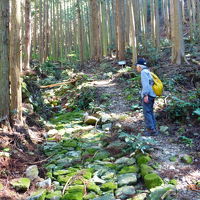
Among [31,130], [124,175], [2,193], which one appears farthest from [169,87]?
[2,193]

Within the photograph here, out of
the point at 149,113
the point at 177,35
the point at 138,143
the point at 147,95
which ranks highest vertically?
the point at 177,35

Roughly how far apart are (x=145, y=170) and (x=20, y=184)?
1977 millimetres

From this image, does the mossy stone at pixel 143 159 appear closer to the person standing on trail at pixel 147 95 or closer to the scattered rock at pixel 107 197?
the scattered rock at pixel 107 197

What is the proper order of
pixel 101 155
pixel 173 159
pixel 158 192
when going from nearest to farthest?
pixel 158 192 < pixel 173 159 < pixel 101 155

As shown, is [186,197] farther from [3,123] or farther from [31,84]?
[31,84]

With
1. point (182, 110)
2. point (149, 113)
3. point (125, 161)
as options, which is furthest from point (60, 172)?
point (182, 110)

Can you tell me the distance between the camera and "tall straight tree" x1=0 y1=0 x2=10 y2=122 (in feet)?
17.9

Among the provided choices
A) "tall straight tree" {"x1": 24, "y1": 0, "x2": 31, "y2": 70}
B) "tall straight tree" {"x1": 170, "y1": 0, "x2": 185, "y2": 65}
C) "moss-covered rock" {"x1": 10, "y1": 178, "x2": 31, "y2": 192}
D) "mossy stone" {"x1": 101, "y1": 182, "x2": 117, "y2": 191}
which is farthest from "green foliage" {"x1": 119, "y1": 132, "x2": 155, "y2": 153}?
"tall straight tree" {"x1": 24, "y1": 0, "x2": 31, "y2": 70}

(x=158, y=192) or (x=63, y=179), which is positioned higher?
(x=158, y=192)

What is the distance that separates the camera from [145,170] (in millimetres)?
4250

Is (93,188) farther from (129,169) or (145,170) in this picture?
(145,170)

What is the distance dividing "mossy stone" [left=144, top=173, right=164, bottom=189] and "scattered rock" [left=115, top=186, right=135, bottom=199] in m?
0.23

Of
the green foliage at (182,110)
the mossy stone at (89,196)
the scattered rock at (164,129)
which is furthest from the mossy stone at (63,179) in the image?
the green foliage at (182,110)

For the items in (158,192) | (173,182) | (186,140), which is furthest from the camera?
(186,140)
